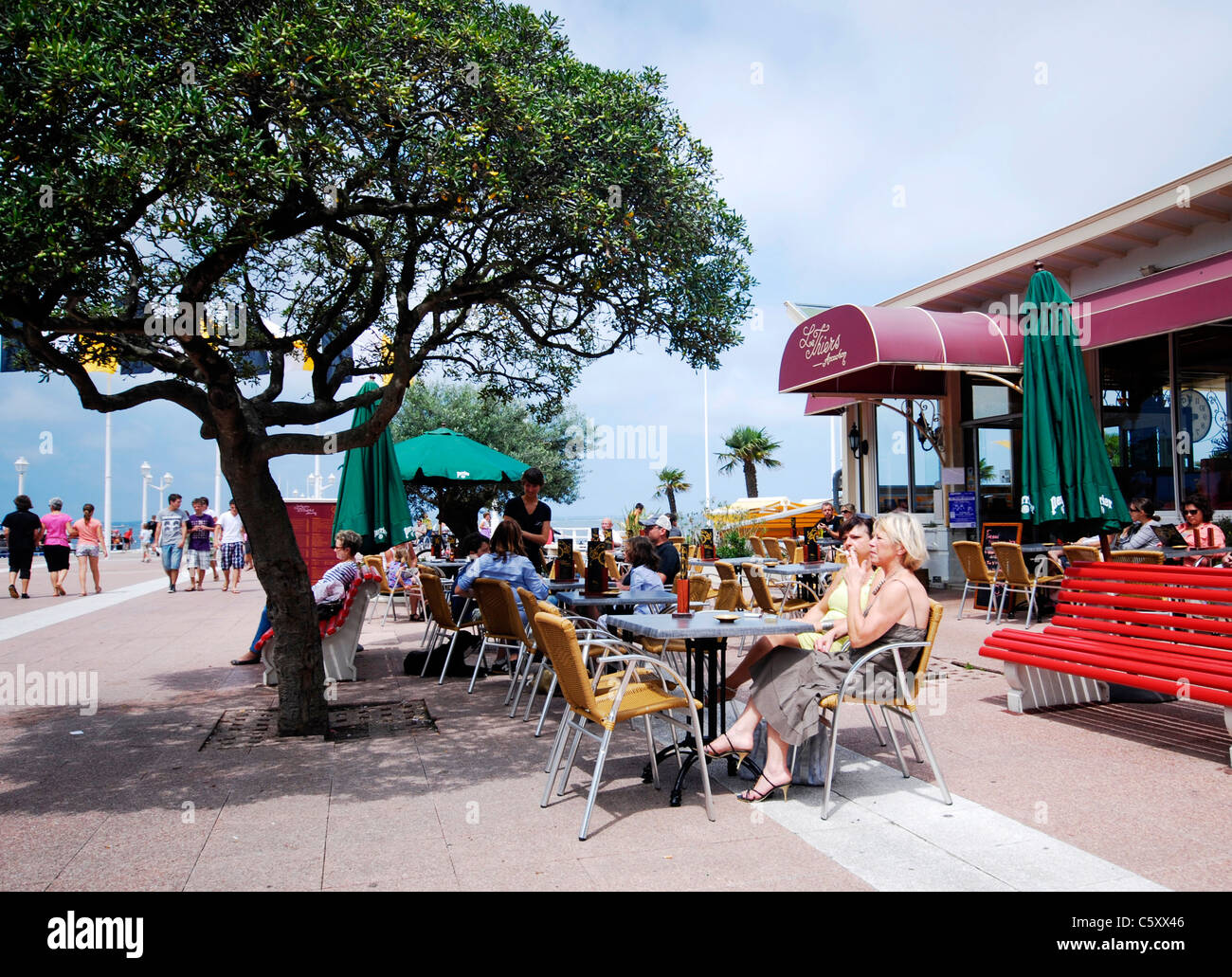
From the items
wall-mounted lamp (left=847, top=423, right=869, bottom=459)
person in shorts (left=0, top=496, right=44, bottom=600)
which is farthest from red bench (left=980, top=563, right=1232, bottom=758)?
person in shorts (left=0, top=496, right=44, bottom=600)

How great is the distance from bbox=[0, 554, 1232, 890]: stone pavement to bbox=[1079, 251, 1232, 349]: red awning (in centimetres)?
443

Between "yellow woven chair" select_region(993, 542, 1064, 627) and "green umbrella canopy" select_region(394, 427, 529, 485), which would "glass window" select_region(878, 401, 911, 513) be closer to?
"yellow woven chair" select_region(993, 542, 1064, 627)

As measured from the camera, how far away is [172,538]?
16562mm

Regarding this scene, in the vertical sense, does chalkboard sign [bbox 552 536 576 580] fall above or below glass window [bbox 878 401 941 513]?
below

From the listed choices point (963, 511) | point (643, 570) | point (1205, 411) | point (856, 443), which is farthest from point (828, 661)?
point (856, 443)

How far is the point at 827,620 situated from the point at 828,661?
3.57ft

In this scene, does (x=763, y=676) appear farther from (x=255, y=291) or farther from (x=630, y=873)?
(x=255, y=291)

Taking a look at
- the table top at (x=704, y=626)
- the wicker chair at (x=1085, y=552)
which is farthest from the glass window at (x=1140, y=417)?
Result: the table top at (x=704, y=626)

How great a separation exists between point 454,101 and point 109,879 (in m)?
3.99

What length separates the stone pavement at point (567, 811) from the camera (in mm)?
3223

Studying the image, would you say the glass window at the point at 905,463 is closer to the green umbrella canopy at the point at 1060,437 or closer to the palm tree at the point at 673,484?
the green umbrella canopy at the point at 1060,437

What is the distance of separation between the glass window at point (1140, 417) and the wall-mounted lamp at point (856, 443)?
547 cm

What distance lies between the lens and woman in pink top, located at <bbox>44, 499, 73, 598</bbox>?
14789 mm

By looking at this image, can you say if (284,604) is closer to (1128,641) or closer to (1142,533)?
(1128,641)
